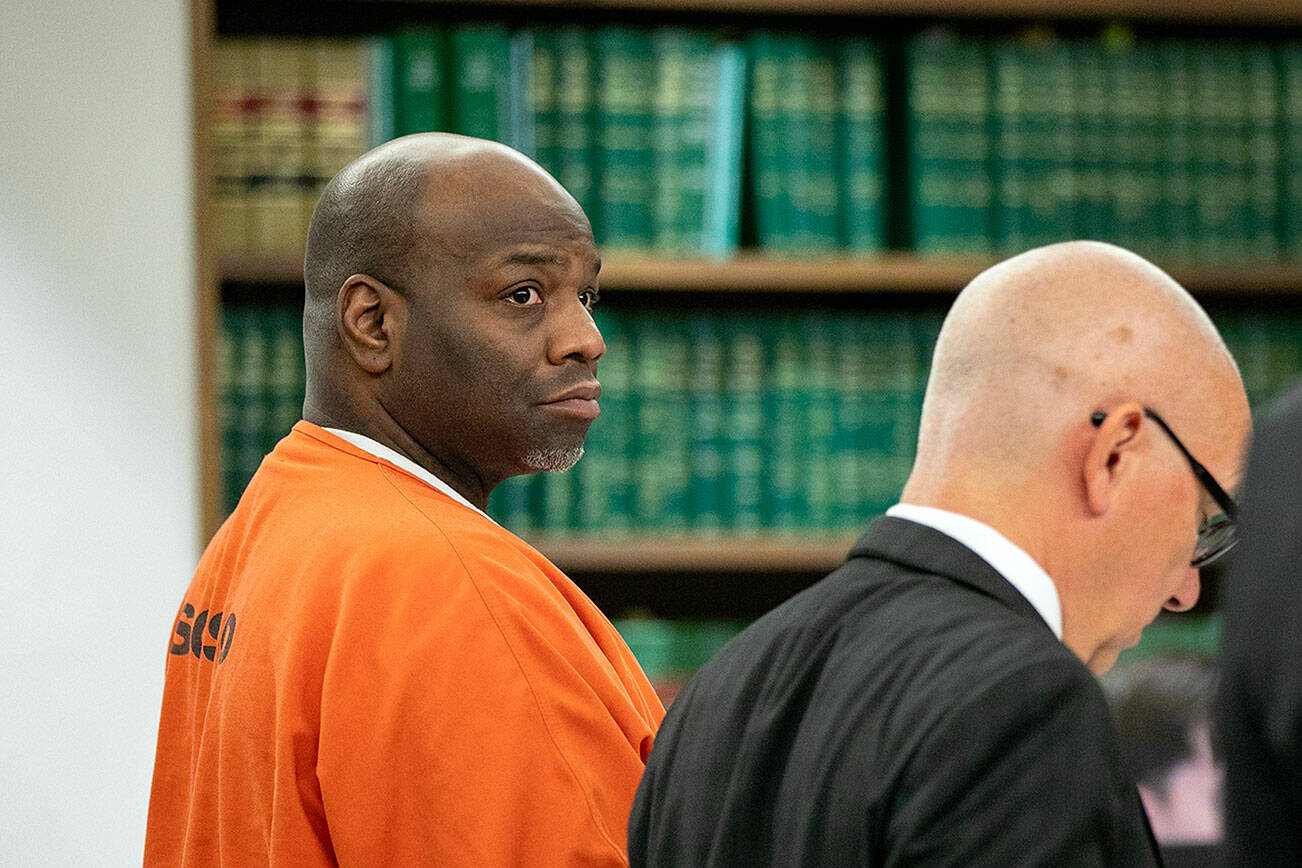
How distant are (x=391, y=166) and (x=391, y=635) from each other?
1.34ft

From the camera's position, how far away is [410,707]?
0.91m

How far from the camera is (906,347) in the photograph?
2238 millimetres

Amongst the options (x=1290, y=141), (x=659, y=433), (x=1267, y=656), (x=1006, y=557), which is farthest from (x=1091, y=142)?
(x=1267, y=656)

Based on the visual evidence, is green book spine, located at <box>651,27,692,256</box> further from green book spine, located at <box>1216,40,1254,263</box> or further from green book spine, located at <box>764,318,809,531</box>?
green book spine, located at <box>1216,40,1254,263</box>

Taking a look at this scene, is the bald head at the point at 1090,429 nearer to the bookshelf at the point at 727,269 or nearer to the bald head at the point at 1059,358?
the bald head at the point at 1059,358

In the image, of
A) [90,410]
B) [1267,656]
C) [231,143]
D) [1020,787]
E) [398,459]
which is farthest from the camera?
[231,143]

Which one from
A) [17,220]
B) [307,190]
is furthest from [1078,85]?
[17,220]

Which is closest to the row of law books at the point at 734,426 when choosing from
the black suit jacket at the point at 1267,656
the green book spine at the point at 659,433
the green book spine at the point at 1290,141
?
the green book spine at the point at 659,433

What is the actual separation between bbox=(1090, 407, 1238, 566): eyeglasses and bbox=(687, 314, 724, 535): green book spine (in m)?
1.27

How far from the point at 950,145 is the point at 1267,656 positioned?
1.84 m

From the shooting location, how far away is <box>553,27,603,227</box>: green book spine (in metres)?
2.12

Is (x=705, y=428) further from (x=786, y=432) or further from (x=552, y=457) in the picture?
(x=552, y=457)

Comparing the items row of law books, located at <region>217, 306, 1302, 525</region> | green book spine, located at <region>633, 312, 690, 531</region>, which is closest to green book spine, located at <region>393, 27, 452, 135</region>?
row of law books, located at <region>217, 306, 1302, 525</region>

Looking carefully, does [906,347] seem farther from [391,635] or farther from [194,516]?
[391,635]
